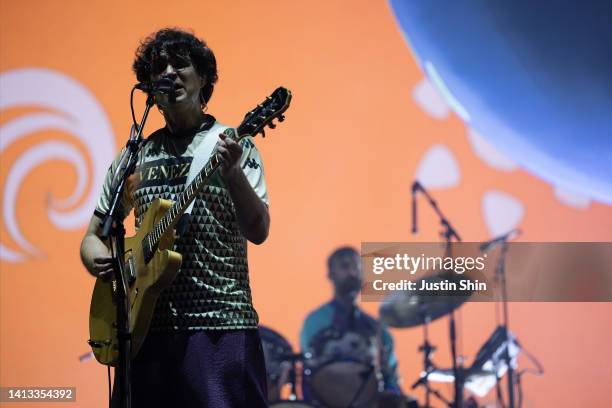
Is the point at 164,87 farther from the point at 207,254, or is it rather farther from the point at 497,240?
the point at 497,240

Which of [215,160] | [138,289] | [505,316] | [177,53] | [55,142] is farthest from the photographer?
[55,142]

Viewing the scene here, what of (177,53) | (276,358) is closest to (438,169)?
(276,358)

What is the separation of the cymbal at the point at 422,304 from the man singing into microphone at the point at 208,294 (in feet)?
5.15

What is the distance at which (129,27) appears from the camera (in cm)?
382

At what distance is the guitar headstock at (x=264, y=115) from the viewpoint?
2.00 m

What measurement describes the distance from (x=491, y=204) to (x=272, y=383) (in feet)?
4.54

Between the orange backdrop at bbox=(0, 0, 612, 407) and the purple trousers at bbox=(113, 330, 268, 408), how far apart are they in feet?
5.12

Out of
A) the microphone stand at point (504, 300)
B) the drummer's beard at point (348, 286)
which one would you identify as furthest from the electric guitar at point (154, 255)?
the microphone stand at point (504, 300)

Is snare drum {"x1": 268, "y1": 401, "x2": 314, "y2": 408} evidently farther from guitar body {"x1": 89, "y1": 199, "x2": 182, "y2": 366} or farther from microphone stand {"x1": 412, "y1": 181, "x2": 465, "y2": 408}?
guitar body {"x1": 89, "y1": 199, "x2": 182, "y2": 366}

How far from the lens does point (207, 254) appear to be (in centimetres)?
→ 200

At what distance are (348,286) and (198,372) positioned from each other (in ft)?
5.60

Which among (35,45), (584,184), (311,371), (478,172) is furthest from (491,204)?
(35,45)

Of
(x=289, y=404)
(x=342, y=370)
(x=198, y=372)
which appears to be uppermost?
(x=198, y=372)

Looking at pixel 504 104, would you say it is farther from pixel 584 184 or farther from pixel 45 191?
pixel 45 191
